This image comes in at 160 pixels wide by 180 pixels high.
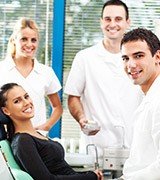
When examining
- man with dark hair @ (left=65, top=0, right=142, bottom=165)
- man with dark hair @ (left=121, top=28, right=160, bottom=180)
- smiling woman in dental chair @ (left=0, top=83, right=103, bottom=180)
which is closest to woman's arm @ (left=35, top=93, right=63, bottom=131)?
man with dark hair @ (left=65, top=0, right=142, bottom=165)

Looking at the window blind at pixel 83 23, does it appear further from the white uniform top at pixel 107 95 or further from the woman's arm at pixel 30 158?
the woman's arm at pixel 30 158

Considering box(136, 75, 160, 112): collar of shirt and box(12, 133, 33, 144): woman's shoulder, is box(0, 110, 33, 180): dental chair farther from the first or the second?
box(136, 75, 160, 112): collar of shirt

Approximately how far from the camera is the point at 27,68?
333cm

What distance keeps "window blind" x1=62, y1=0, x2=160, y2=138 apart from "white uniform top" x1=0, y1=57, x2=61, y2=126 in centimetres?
76

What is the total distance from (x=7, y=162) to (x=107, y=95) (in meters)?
1.08

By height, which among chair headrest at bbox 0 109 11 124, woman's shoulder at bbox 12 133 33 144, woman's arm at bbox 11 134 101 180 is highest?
chair headrest at bbox 0 109 11 124

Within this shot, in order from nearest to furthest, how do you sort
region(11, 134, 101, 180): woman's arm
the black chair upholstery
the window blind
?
region(11, 134, 101, 180): woman's arm → the black chair upholstery → the window blind

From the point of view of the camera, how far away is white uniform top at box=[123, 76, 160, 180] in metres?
1.87

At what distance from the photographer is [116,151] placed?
9.65ft

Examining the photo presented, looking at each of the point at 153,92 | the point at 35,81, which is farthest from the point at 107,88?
the point at 153,92

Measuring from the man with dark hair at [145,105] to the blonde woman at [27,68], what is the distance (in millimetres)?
1225

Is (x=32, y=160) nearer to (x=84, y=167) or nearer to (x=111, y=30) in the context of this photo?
(x=84, y=167)

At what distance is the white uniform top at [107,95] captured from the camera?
324 cm

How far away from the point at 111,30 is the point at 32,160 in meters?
1.18
